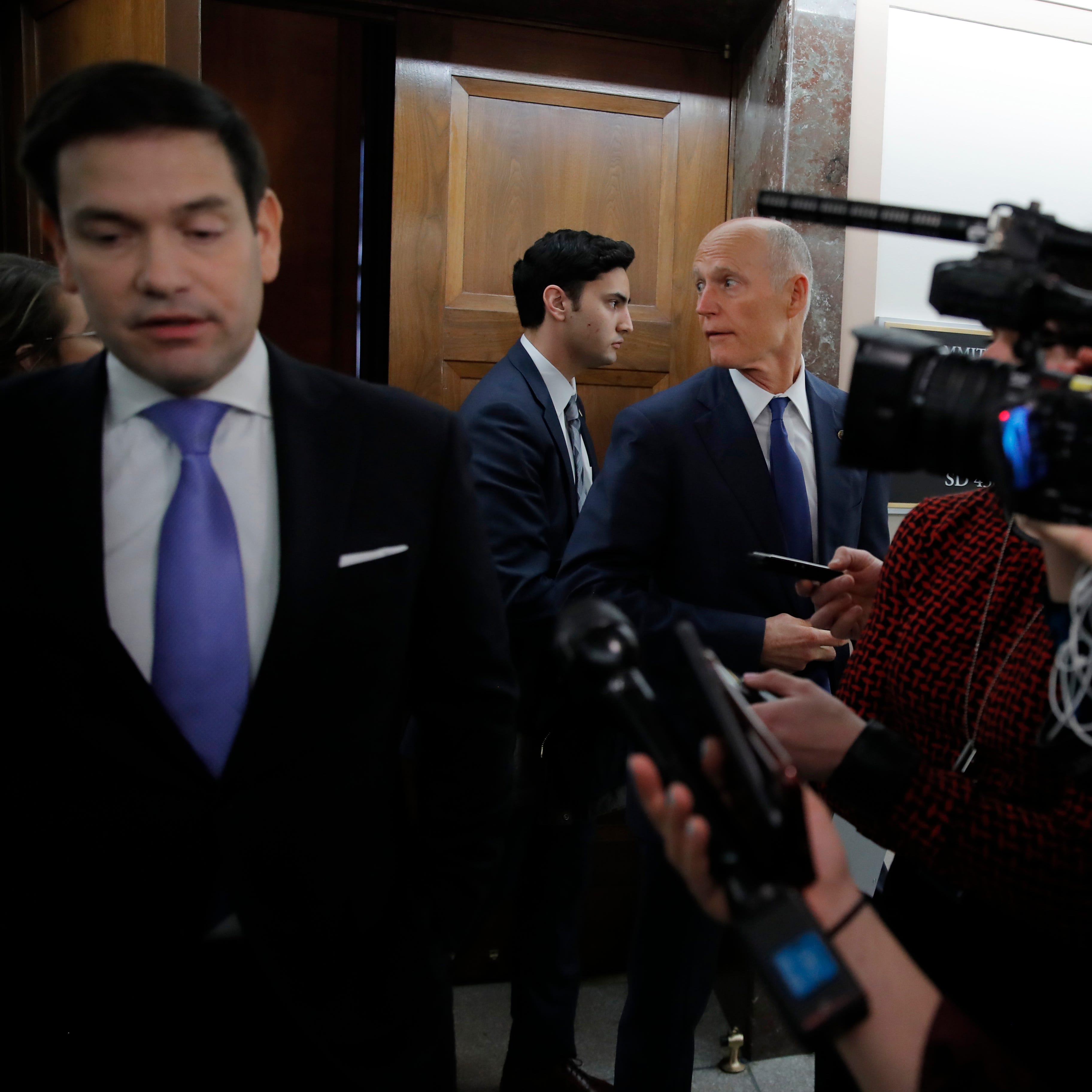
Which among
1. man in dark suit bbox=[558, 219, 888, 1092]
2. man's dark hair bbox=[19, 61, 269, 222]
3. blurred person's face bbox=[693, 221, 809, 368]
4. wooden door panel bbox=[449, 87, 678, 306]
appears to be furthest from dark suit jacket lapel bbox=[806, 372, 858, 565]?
man's dark hair bbox=[19, 61, 269, 222]

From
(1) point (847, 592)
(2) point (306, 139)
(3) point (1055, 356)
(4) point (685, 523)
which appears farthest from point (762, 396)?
(2) point (306, 139)

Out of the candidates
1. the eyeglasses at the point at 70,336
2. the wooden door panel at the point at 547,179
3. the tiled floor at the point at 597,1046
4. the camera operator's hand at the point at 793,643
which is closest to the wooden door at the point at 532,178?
the wooden door panel at the point at 547,179

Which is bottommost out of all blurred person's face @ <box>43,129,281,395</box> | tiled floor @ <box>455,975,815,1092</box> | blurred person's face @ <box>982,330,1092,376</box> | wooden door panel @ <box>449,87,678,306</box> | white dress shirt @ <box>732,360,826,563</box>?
tiled floor @ <box>455,975,815,1092</box>

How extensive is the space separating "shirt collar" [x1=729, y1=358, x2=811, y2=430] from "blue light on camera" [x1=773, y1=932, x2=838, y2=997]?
1.47 m

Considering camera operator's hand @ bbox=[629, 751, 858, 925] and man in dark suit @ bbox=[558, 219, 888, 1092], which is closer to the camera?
camera operator's hand @ bbox=[629, 751, 858, 925]

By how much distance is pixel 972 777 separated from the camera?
1.19 metres

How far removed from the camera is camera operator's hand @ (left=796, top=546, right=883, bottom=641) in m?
1.68

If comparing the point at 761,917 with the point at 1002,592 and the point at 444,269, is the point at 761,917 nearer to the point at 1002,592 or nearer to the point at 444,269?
the point at 1002,592

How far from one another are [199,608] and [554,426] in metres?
1.47

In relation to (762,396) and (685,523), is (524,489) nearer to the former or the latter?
(685,523)

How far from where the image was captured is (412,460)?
110 centimetres

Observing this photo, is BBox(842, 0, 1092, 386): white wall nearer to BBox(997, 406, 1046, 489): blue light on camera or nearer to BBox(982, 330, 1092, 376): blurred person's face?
BBox(982, 330, 1092, 376): blurred person's face

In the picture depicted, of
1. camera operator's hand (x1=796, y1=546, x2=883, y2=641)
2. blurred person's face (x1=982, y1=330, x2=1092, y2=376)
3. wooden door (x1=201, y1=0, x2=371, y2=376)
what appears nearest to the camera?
blurred person's face (x1=982, y1=330, x2=1092, y2=376)

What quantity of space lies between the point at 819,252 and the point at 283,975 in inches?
94.8
